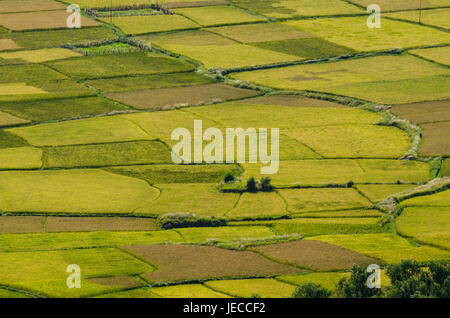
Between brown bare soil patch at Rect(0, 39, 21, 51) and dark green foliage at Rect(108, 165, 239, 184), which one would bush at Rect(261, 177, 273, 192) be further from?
brown bare soil patch at Rect(0, 39, 21, 51)

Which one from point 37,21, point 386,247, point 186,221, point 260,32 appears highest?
point 37,21

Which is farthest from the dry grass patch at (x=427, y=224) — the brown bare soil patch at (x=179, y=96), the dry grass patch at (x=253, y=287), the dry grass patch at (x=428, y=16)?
the dry grass patch at (x=428, y=16)

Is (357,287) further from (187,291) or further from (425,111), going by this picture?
(425,111)

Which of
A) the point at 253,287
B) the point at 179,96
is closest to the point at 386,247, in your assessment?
the point at 253,287

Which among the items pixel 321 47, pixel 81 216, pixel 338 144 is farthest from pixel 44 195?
pixel 321 47

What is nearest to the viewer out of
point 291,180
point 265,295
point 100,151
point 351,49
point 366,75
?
point 265,295

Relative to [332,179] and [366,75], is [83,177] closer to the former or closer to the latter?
[332,179]
